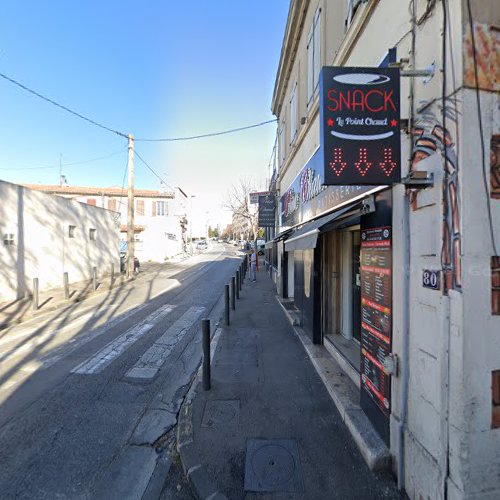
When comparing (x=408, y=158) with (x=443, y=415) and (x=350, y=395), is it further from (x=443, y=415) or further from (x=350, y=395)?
(x=350, y=395)

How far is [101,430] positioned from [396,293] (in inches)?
142

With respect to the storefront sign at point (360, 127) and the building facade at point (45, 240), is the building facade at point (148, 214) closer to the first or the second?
the building facade at point (45, 240)

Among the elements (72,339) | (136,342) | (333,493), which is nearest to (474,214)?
(333,493)

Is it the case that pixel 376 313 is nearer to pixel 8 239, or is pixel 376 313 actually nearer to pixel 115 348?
pixel 115 348

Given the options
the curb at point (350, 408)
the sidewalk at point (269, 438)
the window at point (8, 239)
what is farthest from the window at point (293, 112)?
the window at point (8, 239)

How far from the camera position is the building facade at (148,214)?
3192 centimetres

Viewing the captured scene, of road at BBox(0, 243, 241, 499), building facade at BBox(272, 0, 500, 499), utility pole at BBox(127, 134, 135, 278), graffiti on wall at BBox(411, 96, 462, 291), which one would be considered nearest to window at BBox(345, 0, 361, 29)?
building facade at BBox(272, 0, 500, 499)

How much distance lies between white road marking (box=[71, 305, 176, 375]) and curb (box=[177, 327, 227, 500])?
2111mm

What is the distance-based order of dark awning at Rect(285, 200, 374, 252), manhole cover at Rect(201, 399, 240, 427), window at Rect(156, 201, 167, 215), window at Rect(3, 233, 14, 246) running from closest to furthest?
dark awning at Rect(285, 200, 374, 252) < manhole cover at Rect(201, 399, 240, 427) < window at Rect(3, 233, 14, 246) < window at Rect(156, 201, 167, 215)

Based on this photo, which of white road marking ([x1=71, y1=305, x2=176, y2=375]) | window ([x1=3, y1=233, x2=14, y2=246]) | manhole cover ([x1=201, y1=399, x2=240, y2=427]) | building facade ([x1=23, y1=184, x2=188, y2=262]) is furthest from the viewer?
building facade ([x1=23, y1=184, x2=188, y2=262])

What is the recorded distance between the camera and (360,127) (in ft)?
8.64

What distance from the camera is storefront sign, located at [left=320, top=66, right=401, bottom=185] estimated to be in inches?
103

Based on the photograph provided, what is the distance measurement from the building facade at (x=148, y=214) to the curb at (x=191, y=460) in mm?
28844

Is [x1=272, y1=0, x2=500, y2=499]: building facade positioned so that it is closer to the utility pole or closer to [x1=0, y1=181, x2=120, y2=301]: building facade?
[x1=0, y1=181, x2=120, y2=301]: building facade
